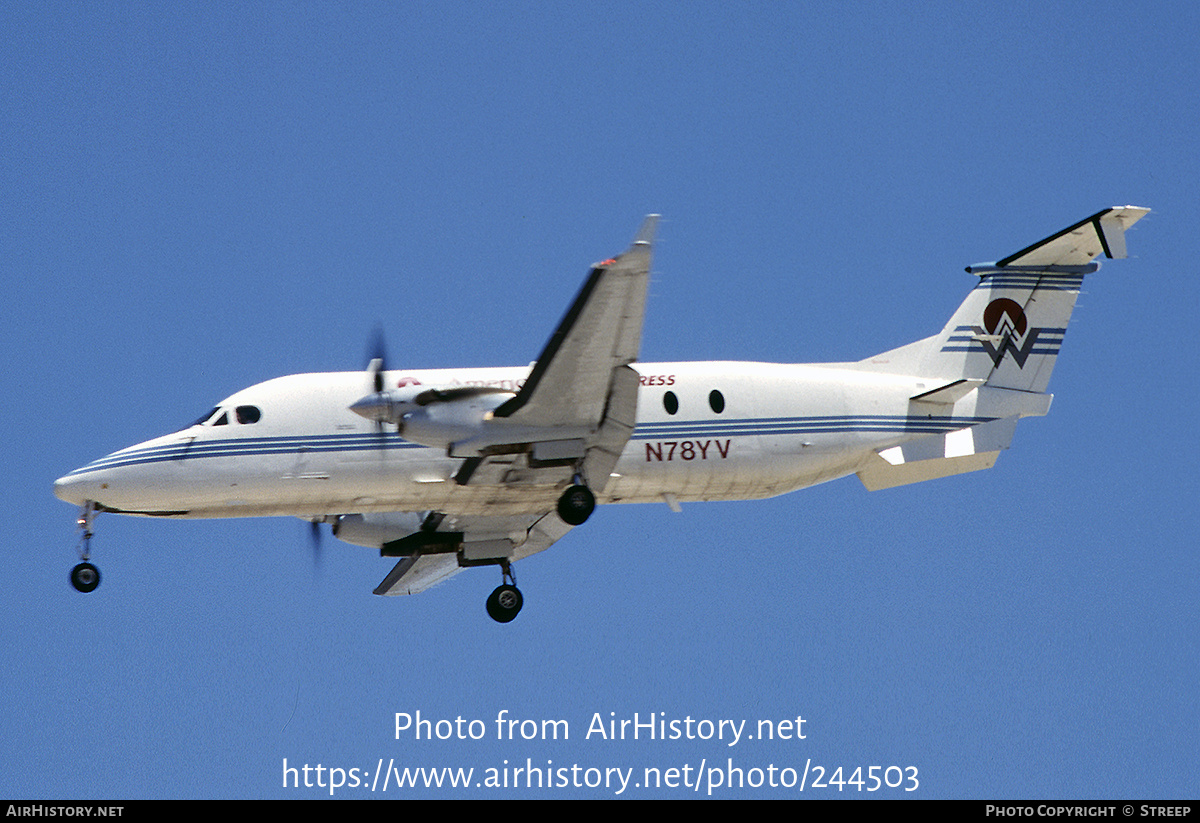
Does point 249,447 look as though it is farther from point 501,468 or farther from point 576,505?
point 576,505

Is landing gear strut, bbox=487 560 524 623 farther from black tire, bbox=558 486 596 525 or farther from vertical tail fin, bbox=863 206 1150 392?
vertical tail fin, bbox=863 206 1150 392

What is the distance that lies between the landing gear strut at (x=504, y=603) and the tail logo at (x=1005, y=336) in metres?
8.21

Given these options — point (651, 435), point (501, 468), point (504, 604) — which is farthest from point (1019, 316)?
point (504, 604)

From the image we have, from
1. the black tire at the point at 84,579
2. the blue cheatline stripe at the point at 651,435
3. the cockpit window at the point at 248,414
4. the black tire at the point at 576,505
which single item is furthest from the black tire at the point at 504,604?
the black tire at the point at 84,579

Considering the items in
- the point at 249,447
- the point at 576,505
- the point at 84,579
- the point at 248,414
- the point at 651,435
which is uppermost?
the point at 248,414

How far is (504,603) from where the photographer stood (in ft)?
77.5

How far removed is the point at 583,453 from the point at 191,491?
18.5 ft

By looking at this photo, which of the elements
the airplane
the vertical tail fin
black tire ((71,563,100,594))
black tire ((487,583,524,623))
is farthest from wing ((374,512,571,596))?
the vertical tail fin

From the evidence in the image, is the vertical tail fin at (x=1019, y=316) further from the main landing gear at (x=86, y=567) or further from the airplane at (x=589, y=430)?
the main landing gear at (x=86, y=567)

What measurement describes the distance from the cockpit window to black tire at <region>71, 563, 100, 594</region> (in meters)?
2.99

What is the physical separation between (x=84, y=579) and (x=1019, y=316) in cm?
1546

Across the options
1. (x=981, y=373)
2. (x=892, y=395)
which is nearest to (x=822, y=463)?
(x=892, y=395)
